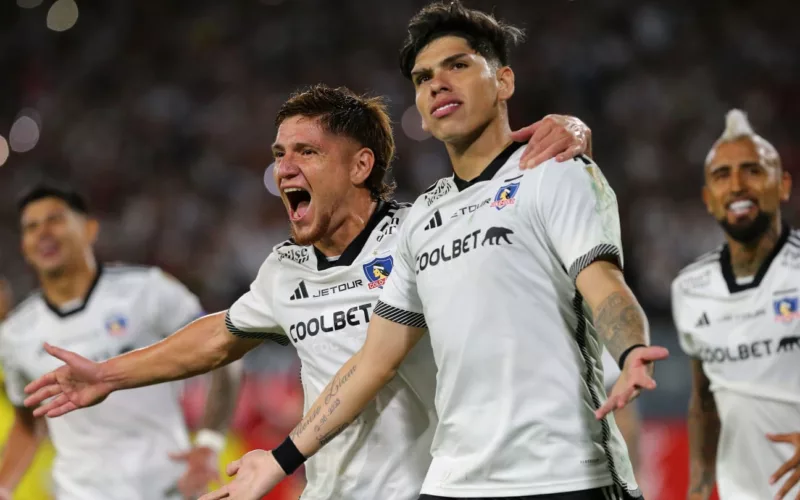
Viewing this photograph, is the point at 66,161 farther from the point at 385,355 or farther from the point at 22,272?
the point at 385,355

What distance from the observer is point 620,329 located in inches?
106

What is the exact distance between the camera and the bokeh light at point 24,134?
1549 centimetres

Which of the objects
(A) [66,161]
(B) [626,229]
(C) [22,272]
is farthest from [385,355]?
(A) [66,161]

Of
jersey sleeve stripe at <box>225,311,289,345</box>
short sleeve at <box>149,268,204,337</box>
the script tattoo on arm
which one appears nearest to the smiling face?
short sleeve at <box>149,268,204,337</box>

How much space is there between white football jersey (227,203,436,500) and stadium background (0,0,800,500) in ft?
14.2

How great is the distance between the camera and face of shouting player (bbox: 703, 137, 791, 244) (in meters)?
5.34

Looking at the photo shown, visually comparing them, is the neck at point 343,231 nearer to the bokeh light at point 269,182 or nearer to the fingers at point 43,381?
the fingers at point 43,381

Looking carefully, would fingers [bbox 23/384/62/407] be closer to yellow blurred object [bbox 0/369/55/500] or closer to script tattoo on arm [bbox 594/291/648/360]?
script tattoo on arm [bbox 594/291/648/360]

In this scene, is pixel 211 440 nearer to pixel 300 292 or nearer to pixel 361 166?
pixel 300 292

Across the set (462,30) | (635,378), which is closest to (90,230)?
(462,30)

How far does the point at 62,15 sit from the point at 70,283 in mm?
12216

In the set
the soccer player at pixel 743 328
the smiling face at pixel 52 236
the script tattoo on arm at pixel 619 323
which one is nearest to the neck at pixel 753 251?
the soccer player at pixel 743 328

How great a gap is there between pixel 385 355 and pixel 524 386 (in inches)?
26.0

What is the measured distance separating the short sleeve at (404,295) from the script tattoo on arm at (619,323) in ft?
2.81
